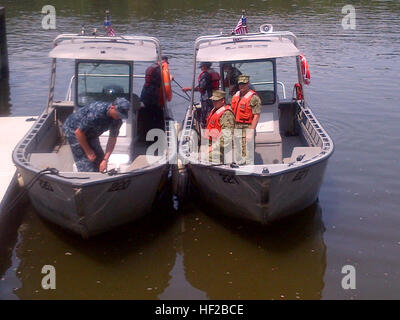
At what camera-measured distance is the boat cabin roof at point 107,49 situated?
866 cm

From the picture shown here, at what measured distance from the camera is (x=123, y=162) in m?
8.77

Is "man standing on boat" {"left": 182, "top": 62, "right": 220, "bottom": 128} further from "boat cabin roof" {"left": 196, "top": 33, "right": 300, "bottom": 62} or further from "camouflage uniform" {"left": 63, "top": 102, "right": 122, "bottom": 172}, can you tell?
"camouflage uniform" {"left": 63, "top": 102, "right": 122, "bottom": 172}

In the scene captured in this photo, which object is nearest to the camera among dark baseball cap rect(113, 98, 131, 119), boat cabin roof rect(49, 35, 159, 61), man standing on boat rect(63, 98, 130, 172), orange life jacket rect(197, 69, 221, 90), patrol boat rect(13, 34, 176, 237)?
patrol boat rect(13, 34, 176, 237)

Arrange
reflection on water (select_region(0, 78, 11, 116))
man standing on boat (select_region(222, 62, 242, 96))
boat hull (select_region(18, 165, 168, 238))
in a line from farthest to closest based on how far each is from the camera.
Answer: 1. reflection on water (select_region(0, 78, 11, 116))
2. man standing on boat (select_region(222, 62, 242, 96))
3. boat hull (select_region(18, 165, 168, 238))

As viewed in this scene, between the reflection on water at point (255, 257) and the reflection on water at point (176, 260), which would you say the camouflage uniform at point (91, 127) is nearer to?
the reflection on water at point (176, 260)

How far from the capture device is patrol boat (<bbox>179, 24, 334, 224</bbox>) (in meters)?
7.54

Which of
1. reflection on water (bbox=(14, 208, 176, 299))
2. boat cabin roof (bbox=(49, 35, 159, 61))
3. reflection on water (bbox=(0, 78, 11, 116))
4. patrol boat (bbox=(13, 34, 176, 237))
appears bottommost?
reflection on water (bbox=(14, 208, 176, 299))

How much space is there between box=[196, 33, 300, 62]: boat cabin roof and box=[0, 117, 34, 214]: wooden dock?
351 centimetres

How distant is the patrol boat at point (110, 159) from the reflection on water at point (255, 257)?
3.25 feet

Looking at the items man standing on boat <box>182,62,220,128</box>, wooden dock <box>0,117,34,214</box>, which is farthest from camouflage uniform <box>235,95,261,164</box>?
wooden dock <box>0,117,34,214</box>

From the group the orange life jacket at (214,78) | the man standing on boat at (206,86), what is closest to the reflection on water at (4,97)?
the man standing on boat at (206,86)

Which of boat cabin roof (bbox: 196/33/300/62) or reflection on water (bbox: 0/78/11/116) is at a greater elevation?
boat cabin roof (bbox: 196/33/300/62)

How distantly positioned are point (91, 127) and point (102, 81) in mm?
1998
